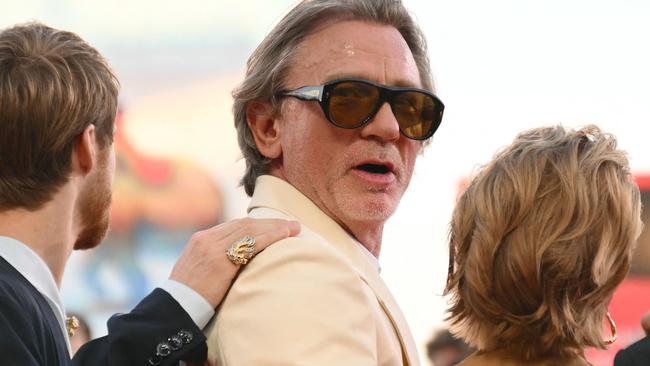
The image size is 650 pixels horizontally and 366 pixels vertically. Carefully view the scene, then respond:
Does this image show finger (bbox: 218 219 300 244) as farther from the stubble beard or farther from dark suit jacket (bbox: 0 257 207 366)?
the stubble beard

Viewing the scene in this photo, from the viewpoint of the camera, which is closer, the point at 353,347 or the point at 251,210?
the point at 353,347

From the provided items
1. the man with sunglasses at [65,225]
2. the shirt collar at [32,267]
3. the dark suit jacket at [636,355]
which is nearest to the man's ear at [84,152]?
the man with sunglasses at [65,225]

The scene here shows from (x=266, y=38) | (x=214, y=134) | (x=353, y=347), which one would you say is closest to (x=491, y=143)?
(x=214, y=134)

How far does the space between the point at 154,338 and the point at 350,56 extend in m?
0.80

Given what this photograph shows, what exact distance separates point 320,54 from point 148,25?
4.71 m

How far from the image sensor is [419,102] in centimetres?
261

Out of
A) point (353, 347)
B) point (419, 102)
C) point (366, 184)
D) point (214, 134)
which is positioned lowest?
point (214, 134)

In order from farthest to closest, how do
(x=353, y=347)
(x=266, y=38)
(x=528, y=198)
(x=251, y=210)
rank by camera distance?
(x=266, y=38) → (x=251, y=210) → (x=528, y=198) → (x=353, y=347)

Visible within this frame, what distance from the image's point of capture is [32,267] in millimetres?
2527

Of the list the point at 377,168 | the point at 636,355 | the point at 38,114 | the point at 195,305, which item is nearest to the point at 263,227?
the point at 195,305

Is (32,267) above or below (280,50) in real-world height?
below

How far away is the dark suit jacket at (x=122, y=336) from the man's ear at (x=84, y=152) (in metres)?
0.36

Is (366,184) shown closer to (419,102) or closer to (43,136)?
(419,102)

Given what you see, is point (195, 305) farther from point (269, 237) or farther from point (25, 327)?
point (25, 327)
